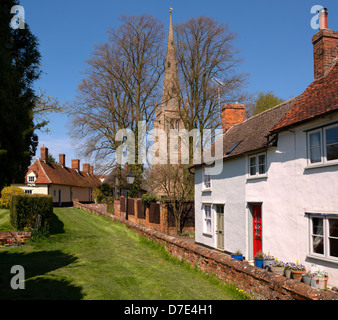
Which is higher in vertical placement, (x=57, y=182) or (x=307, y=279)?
(x=57, y=182)

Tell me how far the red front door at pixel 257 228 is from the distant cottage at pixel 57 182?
107 ft

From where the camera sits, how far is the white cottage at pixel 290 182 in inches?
459

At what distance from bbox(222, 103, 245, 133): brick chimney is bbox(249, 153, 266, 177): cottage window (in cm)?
738

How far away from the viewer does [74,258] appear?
12.1 m

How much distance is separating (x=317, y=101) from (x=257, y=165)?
162 inches

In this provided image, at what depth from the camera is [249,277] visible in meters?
9.11

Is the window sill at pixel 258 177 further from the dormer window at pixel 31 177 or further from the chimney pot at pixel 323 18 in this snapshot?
the dormer window at pixel 31 177

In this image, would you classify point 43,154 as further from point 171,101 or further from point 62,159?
point 171,101

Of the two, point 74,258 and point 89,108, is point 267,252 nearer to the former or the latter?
point 74,258

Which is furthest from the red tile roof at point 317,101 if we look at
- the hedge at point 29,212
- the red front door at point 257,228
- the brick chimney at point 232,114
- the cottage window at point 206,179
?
the hedge at point 29,212

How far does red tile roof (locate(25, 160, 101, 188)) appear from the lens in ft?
149

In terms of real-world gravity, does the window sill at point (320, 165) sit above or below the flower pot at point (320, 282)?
above

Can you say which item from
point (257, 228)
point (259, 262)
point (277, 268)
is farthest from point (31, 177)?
point (277, 268)
